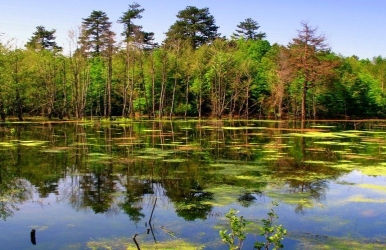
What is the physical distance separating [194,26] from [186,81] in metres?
19.7

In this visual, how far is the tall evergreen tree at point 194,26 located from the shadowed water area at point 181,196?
62599 mm

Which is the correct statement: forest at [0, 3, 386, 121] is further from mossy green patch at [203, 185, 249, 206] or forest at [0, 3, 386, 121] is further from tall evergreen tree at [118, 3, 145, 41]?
mossy green patch at [203, 185, 249, 206]

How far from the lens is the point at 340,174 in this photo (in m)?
14.6

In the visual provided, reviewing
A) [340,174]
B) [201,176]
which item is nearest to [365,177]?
[340,174]

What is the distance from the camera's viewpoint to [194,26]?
7969cm

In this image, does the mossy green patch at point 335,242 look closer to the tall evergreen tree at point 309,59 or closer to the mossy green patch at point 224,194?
the mossy green patch at point 224,194

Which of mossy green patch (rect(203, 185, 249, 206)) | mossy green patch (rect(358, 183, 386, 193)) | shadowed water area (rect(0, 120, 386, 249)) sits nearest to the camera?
shadowed water area (rect(0, 120, 386, 249))

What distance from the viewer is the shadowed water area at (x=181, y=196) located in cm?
790

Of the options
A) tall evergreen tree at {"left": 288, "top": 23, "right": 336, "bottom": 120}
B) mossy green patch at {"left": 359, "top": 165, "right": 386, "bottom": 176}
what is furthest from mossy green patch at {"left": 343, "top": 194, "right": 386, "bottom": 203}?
tall evergreen tree at {"left": 288, "top": 23, "right": 336, "bottom": 120}

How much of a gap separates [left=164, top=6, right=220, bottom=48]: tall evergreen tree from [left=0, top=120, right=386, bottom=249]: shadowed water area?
62.6 meters

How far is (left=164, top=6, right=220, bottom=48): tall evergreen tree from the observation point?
79750 millimetres

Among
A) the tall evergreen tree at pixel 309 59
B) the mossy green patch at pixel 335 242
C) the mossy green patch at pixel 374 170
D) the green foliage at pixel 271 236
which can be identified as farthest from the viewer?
the tall evergreen tree at pixel 309 59

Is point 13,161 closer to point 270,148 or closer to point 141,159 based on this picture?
point 141,159

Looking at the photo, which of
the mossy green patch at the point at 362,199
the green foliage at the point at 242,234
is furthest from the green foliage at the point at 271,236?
the mossy green patch at the point at 362,199
